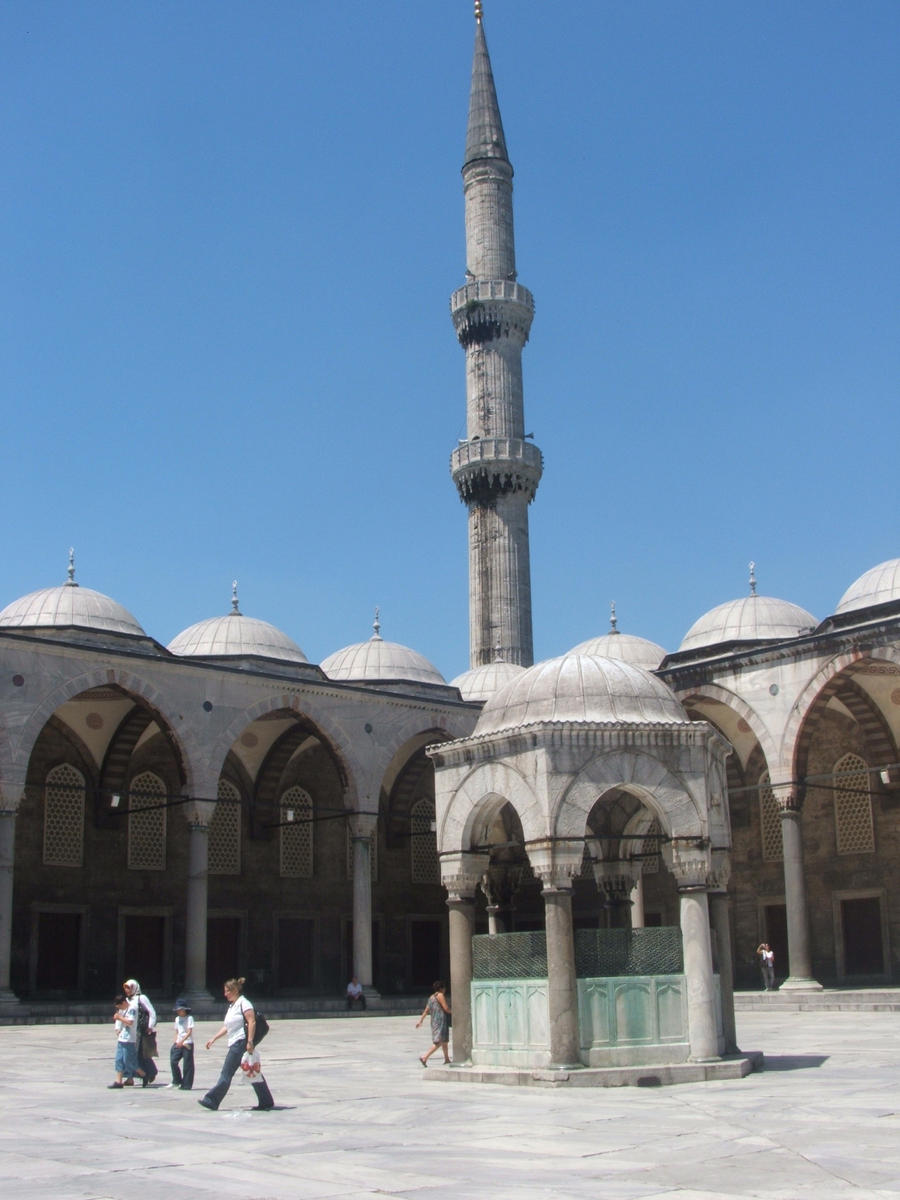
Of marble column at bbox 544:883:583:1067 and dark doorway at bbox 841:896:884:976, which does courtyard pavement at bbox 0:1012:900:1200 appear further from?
dark doorway at bbox 841:896:884:976

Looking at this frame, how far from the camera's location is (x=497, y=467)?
32.0 meters

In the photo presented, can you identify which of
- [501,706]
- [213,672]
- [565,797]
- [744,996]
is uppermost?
[213,672]

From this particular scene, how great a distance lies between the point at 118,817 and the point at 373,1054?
11.5m

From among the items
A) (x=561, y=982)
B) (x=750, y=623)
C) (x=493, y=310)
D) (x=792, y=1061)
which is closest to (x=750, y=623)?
(x=750, y=623)

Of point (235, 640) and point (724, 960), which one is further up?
point (235, 640)

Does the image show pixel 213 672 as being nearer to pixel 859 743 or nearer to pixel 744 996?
pixel 744 996

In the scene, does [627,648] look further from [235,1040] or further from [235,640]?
[235,1040]

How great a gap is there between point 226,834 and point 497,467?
37.7 feet

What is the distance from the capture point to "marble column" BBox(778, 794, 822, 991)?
19891 millimetres

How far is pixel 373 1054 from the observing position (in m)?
12.8

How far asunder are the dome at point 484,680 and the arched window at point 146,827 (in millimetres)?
6731

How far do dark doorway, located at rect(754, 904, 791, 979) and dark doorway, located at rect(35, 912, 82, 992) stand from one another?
38.5ft

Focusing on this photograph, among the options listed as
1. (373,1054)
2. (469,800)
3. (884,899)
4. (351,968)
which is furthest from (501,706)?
(351,968)

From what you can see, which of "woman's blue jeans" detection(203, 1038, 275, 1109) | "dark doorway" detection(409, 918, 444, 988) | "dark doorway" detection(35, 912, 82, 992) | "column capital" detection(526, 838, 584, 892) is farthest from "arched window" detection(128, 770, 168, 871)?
"woman's blue jeans" detection(203, 1038, 275, 1109)
